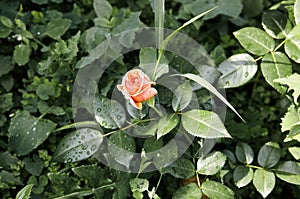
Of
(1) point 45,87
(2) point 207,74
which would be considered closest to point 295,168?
(2) point 207,74

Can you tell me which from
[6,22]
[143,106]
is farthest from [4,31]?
[143,106]

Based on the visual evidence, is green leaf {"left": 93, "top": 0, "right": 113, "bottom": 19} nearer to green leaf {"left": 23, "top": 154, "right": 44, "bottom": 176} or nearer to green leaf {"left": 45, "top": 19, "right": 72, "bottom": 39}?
green leaf {"left": 45, "top": 19, "right": 72, "bottom": 39}

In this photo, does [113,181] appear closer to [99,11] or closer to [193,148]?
[193,148]

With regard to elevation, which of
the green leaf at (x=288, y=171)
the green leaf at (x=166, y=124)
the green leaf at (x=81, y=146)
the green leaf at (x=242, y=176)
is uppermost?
the green leaf at (x=166, y=124)

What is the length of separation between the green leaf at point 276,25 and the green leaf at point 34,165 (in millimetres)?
754

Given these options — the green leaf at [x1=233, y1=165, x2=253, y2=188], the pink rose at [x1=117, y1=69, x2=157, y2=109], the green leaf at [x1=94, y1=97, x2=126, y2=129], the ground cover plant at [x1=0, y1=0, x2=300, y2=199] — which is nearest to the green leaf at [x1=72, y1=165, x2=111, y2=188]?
the ground cover plant at [x1=0, y1=0, x2=300, y2=199]

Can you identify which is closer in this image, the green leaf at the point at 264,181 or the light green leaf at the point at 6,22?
the green leaf at the point at 264,181

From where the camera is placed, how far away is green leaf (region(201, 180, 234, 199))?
4.03 feet

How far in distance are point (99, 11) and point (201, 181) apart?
0.63 meters

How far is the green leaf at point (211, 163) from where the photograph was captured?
1.27m

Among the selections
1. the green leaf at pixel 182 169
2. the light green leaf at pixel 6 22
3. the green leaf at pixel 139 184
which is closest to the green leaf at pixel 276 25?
the green leaf at pixel 182 169

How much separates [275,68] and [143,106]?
364mm

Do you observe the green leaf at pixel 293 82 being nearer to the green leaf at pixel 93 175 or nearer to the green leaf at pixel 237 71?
the green leaf at pixel 237 71

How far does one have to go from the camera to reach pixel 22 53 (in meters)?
1.57
